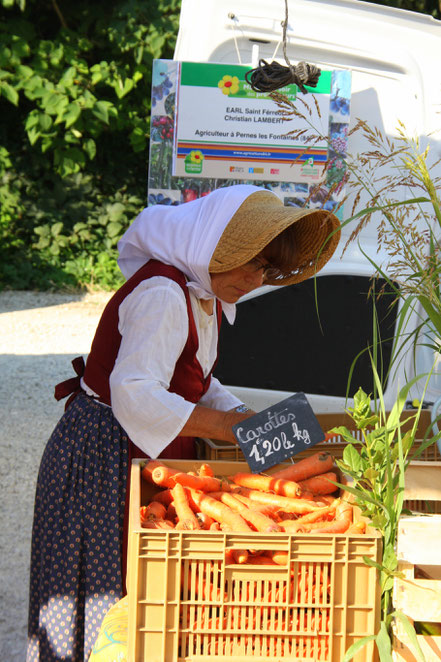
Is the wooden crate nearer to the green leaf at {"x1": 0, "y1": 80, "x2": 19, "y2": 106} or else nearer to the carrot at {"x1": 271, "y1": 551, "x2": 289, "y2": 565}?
the carrot at {"x1": 271, "y1": 551, "x2": 289, "y2": 565}

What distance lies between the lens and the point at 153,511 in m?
1.68

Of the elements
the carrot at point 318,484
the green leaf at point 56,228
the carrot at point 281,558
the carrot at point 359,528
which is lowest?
the green leaf at point 56,228

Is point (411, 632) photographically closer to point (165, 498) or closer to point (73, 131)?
point (165, 498)

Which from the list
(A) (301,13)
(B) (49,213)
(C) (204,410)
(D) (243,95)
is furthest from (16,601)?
(B) (49,213)

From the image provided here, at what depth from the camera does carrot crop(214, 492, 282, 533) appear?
159 cm

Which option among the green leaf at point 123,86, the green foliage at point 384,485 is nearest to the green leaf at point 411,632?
the green foliage at point 384,485

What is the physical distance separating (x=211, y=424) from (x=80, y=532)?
487 millimetres

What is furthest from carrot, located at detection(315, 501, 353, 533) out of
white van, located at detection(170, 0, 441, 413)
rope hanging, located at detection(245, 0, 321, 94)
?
rope hanging, located at detection(245, 0, 321, 94)

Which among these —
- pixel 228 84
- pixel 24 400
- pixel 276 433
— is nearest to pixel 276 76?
pixel 228 84

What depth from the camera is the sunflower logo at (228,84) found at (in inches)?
122

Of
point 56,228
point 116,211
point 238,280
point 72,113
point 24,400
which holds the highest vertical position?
point 72,113

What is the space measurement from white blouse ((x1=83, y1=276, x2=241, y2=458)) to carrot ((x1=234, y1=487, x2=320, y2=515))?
0.24 meters

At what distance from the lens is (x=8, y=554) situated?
12.7ft

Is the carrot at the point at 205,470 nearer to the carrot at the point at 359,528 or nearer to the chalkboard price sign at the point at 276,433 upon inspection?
the chalkboard price sign at the point at 276,433
